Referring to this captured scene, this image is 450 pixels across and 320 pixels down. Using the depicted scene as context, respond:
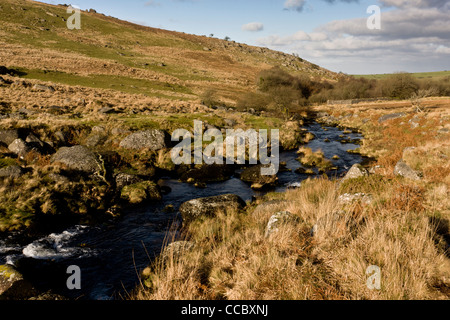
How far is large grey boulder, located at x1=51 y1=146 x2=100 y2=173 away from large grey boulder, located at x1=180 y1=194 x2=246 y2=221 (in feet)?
23.9

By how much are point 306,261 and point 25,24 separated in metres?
122

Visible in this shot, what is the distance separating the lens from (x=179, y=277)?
515 cm

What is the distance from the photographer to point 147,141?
21125mm

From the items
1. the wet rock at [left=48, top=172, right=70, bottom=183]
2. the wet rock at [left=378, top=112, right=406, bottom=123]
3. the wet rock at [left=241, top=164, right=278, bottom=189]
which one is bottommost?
the wet rock at [left=241, top=164, right=278, bottom=189]

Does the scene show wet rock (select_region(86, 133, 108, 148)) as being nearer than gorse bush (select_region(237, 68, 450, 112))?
Yes

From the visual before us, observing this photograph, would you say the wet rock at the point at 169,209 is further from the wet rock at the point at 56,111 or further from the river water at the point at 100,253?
the wet rock at the point at 56,111

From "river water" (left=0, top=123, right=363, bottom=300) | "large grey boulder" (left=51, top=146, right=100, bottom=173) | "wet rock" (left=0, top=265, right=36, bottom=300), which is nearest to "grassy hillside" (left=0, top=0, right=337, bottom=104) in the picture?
"large grey boulder" (left=51, top=146, right=100, bottom=173)

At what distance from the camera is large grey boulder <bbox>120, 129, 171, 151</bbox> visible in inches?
806

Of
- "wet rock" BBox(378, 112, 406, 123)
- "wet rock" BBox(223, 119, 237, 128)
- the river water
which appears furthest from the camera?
"wet rock" BBox(378, 112, 406, 123)

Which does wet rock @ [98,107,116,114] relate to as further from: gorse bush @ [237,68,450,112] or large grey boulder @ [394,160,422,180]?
gorse bush @ [237,68,450,112]

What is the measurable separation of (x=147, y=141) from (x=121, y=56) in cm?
7480

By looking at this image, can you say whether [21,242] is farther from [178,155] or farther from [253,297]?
[178,155]

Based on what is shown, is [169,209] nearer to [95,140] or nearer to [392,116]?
[95,140]

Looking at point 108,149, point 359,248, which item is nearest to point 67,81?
point 108,149
